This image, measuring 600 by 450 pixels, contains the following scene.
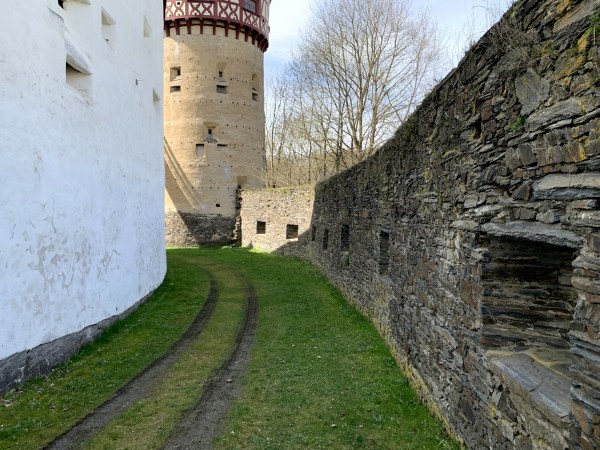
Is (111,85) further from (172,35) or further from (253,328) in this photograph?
(172,35)

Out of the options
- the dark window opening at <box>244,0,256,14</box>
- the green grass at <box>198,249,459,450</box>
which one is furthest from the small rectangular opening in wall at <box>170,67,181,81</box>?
the green grass at <box>198,249,459,450</box>

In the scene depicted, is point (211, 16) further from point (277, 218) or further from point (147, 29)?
point (147, 29)

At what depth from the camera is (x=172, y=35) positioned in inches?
939

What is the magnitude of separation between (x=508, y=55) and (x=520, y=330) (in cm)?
224

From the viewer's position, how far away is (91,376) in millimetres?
6480

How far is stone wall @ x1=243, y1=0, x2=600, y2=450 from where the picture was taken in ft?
8.20

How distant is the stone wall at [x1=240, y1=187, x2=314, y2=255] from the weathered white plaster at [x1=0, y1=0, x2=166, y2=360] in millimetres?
8242

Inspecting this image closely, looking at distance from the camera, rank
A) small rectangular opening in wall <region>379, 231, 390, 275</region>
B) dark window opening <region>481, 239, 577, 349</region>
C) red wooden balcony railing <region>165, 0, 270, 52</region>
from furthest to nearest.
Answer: red wooden balcony railing <region>165, 0, 270, 52</region> → small rectangular opening in wall <region>379, 231, 390, 275</region> → dark window opening <region>481, 239, 577, 349</region>

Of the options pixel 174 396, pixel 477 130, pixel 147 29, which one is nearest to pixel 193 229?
pixel 147 29

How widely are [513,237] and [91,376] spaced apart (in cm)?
610

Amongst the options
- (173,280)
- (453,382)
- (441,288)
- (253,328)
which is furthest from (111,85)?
(453,382)

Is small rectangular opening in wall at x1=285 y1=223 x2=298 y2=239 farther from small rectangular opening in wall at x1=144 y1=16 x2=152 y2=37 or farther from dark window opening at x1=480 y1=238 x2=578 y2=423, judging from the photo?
dark window opening at x1=480 y1=238 x2=578 y2=423

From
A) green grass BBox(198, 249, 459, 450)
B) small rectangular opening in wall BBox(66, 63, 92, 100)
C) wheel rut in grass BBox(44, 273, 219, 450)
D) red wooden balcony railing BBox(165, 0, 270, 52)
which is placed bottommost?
wheel rut in grass BBox(44, 273, 219, 450)

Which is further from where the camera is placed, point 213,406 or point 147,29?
point 147,29
